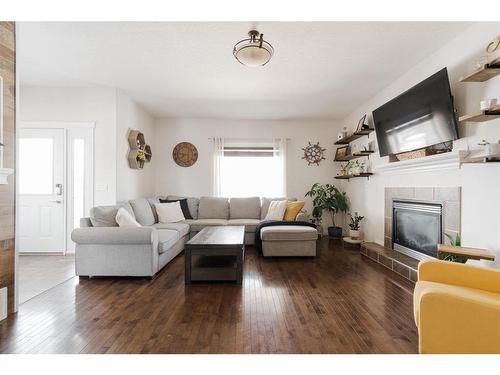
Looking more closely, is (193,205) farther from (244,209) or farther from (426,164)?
(426,164)

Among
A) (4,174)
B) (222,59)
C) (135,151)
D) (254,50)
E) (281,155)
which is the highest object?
(222,59)

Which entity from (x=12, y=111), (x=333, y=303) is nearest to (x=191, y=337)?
(x=333, y=303)

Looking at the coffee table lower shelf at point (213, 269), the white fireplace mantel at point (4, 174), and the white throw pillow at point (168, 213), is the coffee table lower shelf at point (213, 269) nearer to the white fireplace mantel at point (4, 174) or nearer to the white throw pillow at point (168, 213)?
the white fireplace mantel at point (4, 174)

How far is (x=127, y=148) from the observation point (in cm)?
442

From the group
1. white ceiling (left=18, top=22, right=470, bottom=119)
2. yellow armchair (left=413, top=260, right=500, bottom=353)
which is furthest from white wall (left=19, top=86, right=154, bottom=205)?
yellow armchair (left=413, top=260, right=500, bottom=353)

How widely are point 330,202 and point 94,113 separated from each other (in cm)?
441

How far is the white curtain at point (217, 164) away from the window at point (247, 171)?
79 millimetres

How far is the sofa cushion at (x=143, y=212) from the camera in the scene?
13.1 feet

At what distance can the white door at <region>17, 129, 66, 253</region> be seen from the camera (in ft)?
13.2

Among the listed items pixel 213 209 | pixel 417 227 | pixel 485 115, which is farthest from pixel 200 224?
pixel 485 115

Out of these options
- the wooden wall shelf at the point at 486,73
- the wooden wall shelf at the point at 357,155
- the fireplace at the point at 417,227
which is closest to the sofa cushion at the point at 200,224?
the wooden wall shelf at the point at 357,155
